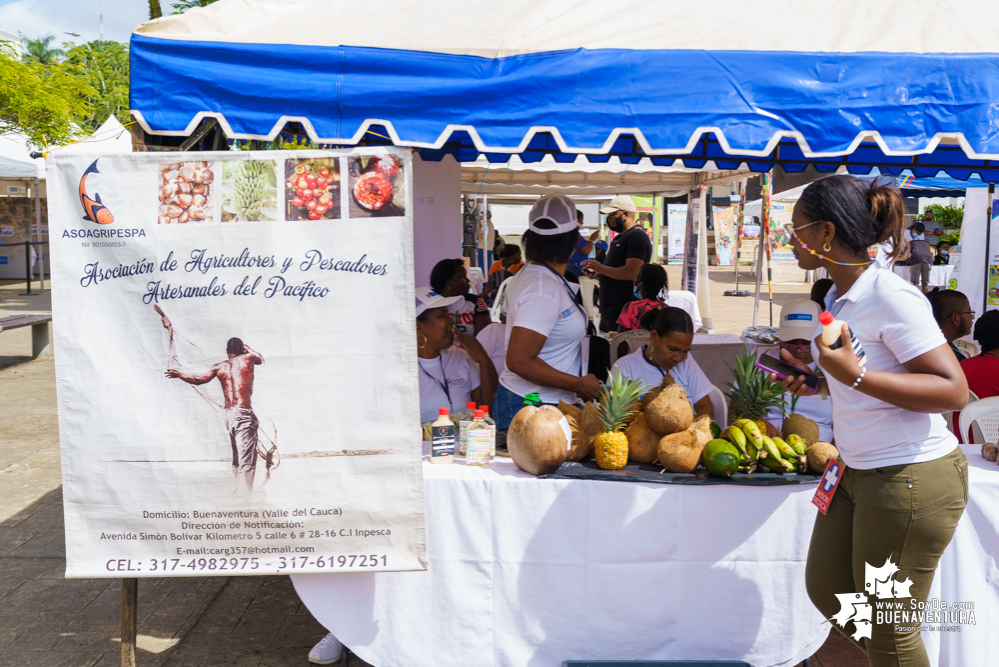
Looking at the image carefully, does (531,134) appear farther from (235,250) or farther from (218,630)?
(218,630)

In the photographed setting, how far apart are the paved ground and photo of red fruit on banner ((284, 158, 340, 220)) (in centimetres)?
193

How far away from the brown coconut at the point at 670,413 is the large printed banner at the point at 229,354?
990 mm

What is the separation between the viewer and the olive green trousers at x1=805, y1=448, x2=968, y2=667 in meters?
2.10

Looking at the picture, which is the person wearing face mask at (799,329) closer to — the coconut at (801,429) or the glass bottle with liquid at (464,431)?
the coconut at (801,429)

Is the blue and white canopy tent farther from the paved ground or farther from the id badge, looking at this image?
the paved ground

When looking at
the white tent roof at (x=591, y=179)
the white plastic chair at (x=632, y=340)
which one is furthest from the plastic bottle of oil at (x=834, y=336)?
the white tent roof at (x=591, y=179)

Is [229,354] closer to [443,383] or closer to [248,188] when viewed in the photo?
[248,188]

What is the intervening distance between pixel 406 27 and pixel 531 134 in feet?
2.37

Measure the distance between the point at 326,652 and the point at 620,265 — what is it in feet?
17.6

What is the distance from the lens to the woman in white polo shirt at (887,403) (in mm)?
2021

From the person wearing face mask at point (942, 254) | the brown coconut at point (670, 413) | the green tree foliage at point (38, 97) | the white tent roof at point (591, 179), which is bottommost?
the brown coconut at point (670, 413)

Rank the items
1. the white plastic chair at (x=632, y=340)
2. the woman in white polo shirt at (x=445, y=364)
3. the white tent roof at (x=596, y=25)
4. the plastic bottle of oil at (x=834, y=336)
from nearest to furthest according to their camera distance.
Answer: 1. the plastic bottle of oil at (x=834, y=336)
2. the white tent roof at (x=596, y=25)
3. the woman in white polo shirt at (x=445, y=364)
4. the white plastic chair at (x=632, y=340)

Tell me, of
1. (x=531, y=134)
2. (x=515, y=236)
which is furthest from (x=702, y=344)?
(x=515, y=236)

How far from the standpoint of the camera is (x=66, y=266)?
2.64 metres
